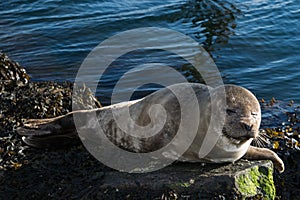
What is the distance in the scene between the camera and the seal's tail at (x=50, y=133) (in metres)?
5.18

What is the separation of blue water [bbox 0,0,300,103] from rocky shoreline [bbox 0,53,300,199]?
2.62 m

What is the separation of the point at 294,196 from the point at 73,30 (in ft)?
26.2

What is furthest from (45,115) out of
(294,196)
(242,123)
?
(294,196)

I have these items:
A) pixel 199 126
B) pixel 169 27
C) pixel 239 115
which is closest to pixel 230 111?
pixel 239 115

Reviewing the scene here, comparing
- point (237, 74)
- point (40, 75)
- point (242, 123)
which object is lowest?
point (237, 74)

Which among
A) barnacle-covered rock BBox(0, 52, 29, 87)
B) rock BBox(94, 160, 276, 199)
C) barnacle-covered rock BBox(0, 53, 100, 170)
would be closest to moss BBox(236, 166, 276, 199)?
rock BBox(94, 160, 276, 199)

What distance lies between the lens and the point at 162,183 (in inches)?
168

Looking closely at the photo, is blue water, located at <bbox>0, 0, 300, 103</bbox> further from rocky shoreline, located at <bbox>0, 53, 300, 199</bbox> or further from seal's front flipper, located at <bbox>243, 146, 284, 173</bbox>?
seal's front flipper, located at <bbox>243, 146, 284, 173</bbox>

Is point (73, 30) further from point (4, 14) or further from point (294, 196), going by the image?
point (294, 196)

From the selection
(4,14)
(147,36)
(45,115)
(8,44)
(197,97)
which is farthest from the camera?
(4,14)

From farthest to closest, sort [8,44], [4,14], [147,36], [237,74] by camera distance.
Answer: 1. [4,14]
2. [147,36]
3. [8,44]
4. [237,74]

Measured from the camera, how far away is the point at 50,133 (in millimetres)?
5250

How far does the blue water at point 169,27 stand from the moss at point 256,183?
13.9ft

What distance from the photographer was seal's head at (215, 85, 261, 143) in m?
4.07
